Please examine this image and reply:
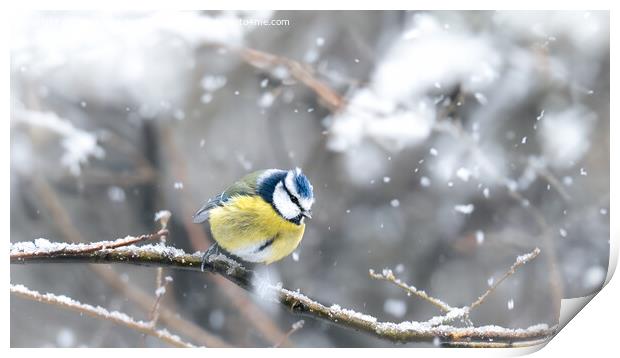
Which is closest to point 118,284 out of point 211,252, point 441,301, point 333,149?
point 211,252

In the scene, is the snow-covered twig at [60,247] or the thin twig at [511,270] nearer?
the snow-covered twig at [60,247]

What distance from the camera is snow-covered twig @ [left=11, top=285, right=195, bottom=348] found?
1425 millimetres

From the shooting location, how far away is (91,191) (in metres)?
1.42

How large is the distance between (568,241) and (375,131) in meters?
0.51

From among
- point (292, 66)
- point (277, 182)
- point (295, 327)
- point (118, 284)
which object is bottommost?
point (295, 327)

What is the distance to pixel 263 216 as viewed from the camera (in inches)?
52.8

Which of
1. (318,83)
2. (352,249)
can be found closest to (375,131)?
(318,83)

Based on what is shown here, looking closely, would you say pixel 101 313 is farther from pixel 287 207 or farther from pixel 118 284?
pixel 287 207

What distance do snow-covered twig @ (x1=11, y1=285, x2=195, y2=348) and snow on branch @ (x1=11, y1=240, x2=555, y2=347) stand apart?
0.25 feet

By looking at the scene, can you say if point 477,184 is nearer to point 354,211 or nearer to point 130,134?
point 354,211

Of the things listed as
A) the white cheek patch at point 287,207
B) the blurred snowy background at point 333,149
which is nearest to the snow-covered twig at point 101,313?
the blurred snowy background at point 333,149

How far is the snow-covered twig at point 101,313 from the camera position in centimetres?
142

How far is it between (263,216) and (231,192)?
0.10m

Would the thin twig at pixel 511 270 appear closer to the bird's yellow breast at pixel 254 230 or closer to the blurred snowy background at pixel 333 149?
the blurred snowy background at pixel 333 149
